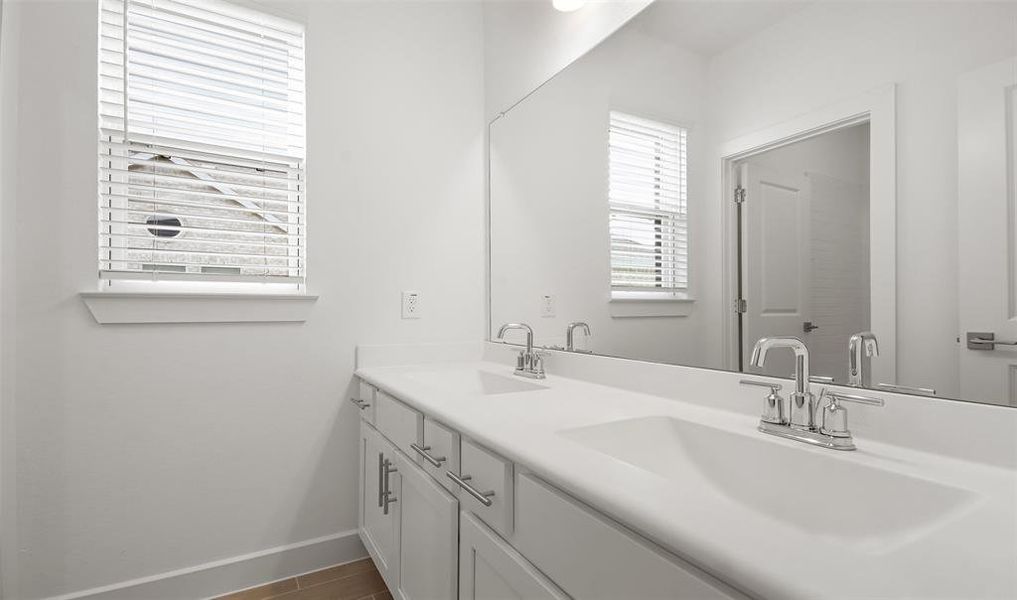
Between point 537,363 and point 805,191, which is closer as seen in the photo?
point 805,191

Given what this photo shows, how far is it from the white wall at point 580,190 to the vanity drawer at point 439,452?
0.61m

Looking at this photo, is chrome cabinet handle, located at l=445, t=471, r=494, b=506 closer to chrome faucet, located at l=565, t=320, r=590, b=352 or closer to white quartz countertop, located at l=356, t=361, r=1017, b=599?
white quartz countertop, located at l=356, t=361, r=1017, b=599

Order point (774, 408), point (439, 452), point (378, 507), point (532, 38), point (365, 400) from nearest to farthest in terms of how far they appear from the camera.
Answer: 1. point (774, 408)
2. point (439, 452)
3. point (378, 507)
4. point (365, 400)
5. point (532, 38)

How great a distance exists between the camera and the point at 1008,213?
73cm

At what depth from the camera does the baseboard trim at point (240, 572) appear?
158cm

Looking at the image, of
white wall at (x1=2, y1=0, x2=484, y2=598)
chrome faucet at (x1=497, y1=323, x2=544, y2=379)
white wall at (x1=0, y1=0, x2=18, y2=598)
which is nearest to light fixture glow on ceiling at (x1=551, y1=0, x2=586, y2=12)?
white wall at (x1=2, y1=0, x2=484, y2=598)

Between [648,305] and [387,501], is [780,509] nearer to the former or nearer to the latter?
[648,305]

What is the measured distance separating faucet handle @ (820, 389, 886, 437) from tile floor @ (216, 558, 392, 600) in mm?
1540

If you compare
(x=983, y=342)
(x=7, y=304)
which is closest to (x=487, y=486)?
(x=983, y=342)

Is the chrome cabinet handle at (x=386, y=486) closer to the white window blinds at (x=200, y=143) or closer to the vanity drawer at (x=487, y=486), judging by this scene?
the vanity drawer at (x=487, y=486)

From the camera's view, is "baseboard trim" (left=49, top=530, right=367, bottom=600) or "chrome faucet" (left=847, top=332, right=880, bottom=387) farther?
"baseboard trim" (left=49, top=530, right=367, bottom=600)

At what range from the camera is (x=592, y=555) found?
0.67 m

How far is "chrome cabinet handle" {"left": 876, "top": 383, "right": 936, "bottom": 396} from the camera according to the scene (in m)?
0.82

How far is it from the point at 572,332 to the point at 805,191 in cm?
86
